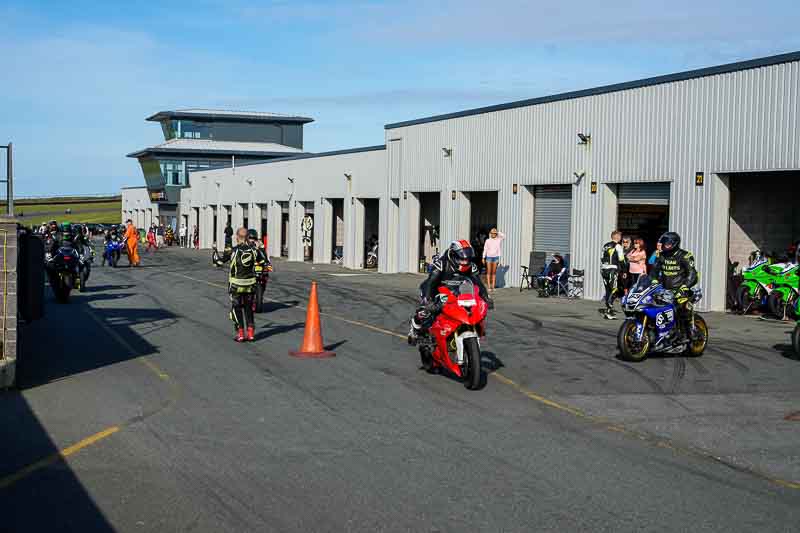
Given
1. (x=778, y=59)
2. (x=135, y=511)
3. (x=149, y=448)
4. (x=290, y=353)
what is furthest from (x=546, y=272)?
(x=135, y=511)

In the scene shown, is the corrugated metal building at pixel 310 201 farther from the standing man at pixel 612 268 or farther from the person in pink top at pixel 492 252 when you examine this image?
the standing man at pixel 612 268

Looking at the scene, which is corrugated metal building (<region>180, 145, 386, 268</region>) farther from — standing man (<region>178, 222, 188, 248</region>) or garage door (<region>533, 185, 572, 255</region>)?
garage door (<region>533, 185, 572, 255</region>)

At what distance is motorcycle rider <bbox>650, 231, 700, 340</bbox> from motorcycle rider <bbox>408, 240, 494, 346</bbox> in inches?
144

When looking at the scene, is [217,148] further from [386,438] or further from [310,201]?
[386,438]

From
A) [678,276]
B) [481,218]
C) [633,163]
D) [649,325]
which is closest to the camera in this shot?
[649,325]

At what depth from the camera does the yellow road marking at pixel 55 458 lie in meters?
7.27

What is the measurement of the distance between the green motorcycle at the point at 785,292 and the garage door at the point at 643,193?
4.47 meters

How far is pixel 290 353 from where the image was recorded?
14.6m

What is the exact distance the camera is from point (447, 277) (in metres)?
12.3

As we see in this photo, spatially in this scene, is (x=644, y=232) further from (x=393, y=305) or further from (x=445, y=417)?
(x=445, y=417)

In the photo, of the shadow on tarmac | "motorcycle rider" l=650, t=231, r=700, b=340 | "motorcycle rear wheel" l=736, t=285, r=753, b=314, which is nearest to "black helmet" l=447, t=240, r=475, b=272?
"motorcycle rider" l=650, t=231, r=700, b=340

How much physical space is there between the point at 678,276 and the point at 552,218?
14.4 meters

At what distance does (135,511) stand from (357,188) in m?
37.2

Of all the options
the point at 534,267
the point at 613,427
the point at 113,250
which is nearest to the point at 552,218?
the point at 534,267
